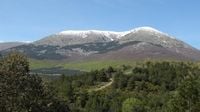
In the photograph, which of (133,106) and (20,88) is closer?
(20,88)

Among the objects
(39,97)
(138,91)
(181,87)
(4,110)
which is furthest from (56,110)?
(138,91)

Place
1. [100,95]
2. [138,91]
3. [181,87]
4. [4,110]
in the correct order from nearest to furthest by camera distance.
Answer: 1. [4,110]
2. [181,87]
3. [100,95]
4. [138,91]

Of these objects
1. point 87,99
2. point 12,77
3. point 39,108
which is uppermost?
point 12,77

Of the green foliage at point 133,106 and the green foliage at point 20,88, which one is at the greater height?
the green foliage at point 20,88

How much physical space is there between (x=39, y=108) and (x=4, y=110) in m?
2.93

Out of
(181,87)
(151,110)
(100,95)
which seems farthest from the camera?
(100,95)

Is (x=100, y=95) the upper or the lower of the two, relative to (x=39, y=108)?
lower

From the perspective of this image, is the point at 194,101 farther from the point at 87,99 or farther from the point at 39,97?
the point at 87,99

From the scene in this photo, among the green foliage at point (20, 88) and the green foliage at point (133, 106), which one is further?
the green foliage at point (133, 106)

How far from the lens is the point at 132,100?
143 metres

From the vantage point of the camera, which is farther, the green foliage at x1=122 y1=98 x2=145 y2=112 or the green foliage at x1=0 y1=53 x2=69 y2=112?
the green foliage at x1=122 y1=98 x2=145 y2=112

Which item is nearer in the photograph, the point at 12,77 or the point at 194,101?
the point at 12,77

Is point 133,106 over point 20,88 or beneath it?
beneath

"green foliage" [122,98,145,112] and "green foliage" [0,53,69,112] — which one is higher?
"green foliage" [0,53,69,112]
